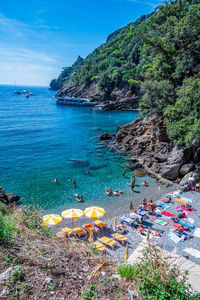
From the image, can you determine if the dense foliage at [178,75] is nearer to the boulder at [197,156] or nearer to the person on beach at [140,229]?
the boulder at [197,156]

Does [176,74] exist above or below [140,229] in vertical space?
above

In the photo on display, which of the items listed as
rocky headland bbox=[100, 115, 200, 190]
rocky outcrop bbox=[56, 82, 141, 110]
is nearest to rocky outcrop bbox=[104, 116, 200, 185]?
rocky headland bbox=[100, 115, 200, 190]

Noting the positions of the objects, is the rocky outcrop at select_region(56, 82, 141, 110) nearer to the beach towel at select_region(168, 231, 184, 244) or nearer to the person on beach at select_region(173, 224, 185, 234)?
the person on beach at select_region(173, 224, 185, 234)

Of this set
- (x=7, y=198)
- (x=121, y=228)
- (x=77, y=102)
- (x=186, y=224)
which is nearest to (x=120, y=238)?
(x=121, y=228)

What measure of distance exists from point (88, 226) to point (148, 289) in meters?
10.4

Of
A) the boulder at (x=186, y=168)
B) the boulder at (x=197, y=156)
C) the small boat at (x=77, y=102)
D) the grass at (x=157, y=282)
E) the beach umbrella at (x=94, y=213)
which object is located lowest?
the beach umbrella at (x=94, y=213)

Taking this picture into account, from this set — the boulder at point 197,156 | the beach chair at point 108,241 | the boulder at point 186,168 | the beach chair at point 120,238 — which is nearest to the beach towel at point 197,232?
the beach chair at point 120,238

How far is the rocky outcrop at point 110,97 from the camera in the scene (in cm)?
9164

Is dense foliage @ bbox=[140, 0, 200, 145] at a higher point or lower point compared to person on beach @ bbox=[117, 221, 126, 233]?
higher

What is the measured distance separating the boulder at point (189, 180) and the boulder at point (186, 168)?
2.73 ft

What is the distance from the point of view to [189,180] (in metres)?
20.5

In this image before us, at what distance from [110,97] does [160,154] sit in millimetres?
78317

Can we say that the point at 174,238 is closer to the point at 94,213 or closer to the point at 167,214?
the point at 167,214

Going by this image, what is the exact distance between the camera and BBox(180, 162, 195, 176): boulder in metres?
22.2
